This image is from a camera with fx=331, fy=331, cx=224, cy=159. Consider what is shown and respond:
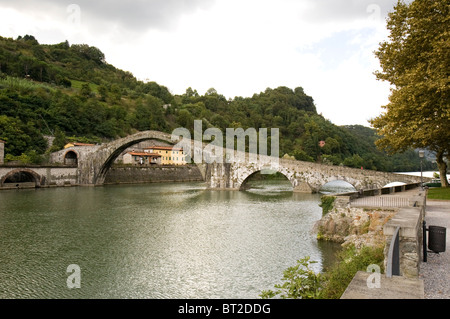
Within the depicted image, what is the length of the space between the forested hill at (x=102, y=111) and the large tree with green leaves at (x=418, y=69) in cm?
4233

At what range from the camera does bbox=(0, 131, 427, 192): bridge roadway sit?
2808 cm

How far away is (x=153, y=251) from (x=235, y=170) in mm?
23921

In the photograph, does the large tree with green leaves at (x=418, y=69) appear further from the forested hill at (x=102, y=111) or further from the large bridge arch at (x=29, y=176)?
the forested hill at (x=102, y=111)

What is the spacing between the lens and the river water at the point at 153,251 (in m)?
8.24

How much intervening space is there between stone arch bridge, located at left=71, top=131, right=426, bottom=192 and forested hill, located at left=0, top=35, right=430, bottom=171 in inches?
295

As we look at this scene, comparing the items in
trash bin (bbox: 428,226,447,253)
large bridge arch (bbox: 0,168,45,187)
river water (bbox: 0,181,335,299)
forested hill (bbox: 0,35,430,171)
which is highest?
forested hill (bbox: 0,35,430,171)

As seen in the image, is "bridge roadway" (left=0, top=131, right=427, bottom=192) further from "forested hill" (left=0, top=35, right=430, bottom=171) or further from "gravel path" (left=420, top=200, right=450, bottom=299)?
"gravel path" (left=420, top=200, right=450, bottom=299)

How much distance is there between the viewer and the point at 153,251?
37.6 ft

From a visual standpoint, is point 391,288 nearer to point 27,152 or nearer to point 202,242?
point 202,242

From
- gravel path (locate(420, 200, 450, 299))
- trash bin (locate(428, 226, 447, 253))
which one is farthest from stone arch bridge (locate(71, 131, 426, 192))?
trash bin (locate(428, 226, 447, 253))

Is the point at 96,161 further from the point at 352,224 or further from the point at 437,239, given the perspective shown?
the point at 437,239

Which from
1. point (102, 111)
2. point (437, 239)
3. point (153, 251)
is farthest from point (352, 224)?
point (102, 111)

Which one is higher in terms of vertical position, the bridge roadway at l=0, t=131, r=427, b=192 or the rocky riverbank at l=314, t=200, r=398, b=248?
the bridge roadway at l=0, t=131, r=427, b=192

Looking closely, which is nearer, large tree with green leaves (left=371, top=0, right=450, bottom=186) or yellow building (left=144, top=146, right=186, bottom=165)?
large tree with green leaves (left=371, top=0, right=450, bottom=186)
